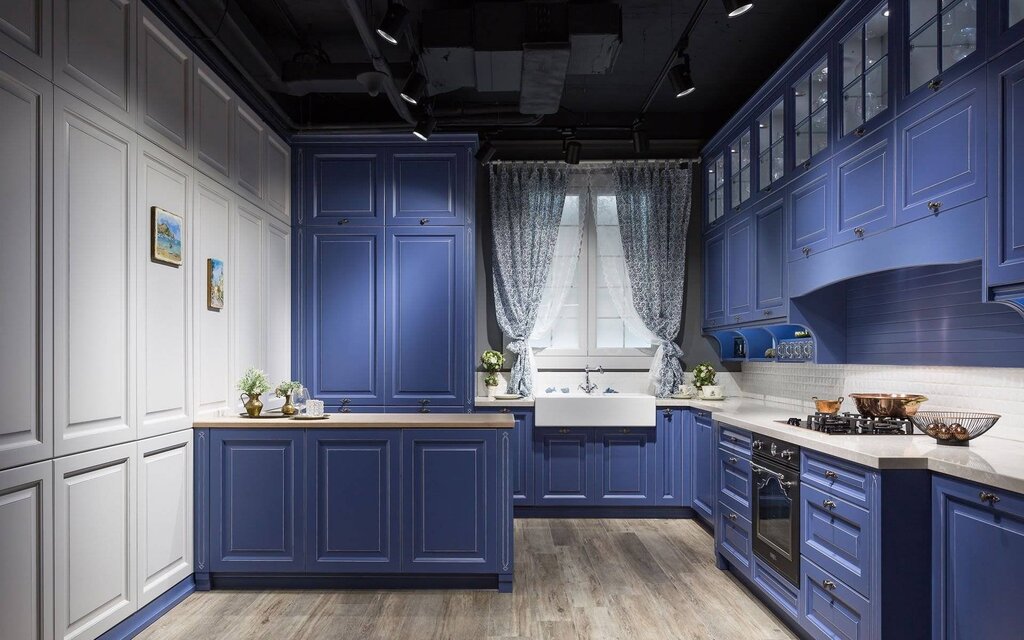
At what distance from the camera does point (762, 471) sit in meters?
3.20

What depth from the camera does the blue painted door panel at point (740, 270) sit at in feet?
14.4

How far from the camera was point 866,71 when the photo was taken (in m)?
2.94

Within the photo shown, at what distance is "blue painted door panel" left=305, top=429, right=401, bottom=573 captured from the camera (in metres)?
3.46

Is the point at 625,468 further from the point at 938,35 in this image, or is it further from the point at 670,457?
the point at 938,35

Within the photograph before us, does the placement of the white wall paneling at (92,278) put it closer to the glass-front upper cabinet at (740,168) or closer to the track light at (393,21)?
the track light at (393,21)

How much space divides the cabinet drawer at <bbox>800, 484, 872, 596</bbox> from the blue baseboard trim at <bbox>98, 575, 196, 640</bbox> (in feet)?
10.0

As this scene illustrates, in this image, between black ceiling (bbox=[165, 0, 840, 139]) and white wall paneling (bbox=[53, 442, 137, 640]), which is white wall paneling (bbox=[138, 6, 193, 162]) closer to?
black ceiling (bbox=[165, 0, 840, 139])

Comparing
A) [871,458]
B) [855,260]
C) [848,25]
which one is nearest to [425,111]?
[848,25]

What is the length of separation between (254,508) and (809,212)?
351 cm

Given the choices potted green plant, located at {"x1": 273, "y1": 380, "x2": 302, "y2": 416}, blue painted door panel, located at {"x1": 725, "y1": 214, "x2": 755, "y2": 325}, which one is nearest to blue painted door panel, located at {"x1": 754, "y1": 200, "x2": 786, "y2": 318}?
blue painted door panel, located at {"x1": 725, "y1": 214, "x2": 755, "y2": 325}

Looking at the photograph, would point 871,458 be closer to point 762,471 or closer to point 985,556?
point 985,556

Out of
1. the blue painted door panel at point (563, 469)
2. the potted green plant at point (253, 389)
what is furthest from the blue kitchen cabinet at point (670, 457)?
the potted green plant at point (253, 389)

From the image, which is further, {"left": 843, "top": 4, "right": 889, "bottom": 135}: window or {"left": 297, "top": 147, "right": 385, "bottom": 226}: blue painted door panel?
{"left": 297, "top": 147, "right": 385, "bottom": 226}: blue painted door panel

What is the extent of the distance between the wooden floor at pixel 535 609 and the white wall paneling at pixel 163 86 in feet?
7.83
